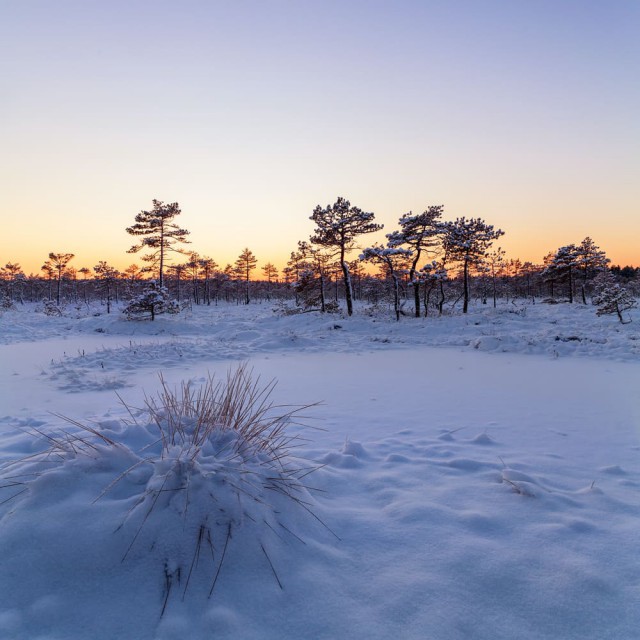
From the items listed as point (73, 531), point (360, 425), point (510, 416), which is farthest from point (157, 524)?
point (510, 416)

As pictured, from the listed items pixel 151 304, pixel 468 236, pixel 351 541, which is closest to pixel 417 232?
pixel 468 236

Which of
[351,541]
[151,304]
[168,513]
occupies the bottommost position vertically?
[351,541]

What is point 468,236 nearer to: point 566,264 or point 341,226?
point 341,226

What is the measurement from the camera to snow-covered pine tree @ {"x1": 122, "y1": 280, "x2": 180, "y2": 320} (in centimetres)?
1814

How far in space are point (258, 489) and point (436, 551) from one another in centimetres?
97

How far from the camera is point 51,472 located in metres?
1.79

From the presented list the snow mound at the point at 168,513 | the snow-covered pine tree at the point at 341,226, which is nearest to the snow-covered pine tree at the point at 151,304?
the snow-covered pine tree at the point at 341,226

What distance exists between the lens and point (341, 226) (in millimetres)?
22312

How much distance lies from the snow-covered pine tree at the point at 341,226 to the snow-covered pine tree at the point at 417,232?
1663mm

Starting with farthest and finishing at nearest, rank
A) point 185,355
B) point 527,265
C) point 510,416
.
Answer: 1. point 527,265
2. point 185,355
3. point 510,416

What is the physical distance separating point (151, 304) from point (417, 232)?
17.1m

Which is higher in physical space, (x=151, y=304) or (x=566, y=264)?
(x=566, y=264)

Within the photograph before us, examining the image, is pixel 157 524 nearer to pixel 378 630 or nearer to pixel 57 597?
pixel 57 597

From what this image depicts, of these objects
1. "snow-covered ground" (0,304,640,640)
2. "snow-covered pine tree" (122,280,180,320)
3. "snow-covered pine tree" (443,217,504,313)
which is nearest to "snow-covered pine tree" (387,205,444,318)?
"snow-covered pine tree" (443,217,504,313)
